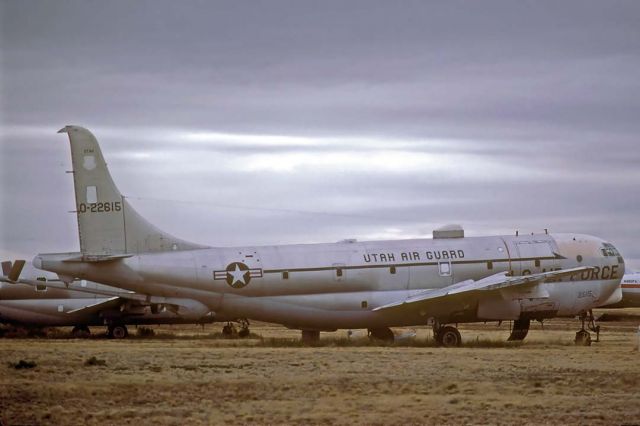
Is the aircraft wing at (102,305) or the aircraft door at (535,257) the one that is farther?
the aircraft wing at (102,305)

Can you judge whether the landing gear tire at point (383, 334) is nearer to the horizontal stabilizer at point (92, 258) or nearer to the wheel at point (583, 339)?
the wheel at point (583, 339)

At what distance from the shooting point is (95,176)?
45469mm

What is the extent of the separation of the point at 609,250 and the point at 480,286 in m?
8.17

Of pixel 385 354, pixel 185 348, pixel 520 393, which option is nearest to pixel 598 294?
pixel 385 354

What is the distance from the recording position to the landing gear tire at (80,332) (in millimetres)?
60581

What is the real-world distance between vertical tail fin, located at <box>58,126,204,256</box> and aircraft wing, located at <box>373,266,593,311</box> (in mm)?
9755

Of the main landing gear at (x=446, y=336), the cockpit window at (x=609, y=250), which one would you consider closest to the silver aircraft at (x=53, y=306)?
the main landing gear at (x=446, y=336)

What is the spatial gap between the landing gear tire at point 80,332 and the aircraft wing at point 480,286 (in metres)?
21.8

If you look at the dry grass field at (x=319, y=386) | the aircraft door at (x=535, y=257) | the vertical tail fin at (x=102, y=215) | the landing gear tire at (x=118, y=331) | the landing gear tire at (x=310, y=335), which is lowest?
the dry grass field at (x=319, y=386)

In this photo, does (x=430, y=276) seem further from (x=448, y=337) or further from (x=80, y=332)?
(x=80, y=332)

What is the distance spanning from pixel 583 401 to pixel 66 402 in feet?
39.9

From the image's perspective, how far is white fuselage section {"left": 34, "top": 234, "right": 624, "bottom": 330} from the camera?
4441 centimetres

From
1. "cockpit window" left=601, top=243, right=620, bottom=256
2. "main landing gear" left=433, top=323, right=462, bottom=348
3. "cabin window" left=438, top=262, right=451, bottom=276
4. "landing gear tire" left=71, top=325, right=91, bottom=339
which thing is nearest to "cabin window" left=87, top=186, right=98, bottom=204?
"cabin window" left=438, top=262, right=451, bottom=276

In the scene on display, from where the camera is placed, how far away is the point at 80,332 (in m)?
63.3
